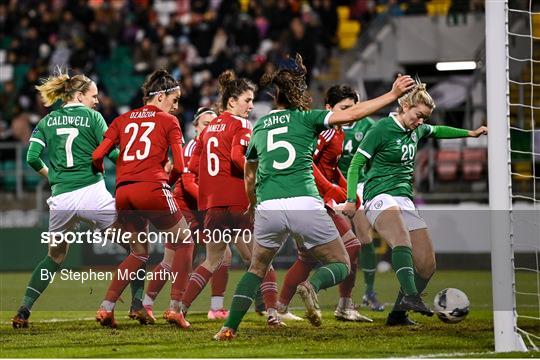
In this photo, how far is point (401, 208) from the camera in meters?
8.90

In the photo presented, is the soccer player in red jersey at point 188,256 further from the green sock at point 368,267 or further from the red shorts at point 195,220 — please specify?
the green sock at point 368,267

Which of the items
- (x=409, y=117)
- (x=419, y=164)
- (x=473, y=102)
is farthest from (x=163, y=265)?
(x=473, y=102)

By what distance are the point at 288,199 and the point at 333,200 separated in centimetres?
135

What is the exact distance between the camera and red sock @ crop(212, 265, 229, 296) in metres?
9.54

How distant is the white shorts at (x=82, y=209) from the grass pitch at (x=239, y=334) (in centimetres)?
55

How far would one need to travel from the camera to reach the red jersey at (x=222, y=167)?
30.1 feet

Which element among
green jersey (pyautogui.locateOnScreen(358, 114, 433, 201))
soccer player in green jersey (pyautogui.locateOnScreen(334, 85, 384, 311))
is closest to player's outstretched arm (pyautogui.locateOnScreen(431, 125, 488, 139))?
green jersey (pyautogui.locateOnScreen(358, 114, 433, 201))

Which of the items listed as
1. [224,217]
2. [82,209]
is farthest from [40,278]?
[224,217]

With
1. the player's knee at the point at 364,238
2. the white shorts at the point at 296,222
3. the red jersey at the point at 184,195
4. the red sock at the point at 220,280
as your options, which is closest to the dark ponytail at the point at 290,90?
Result: the white shorts at the point at 296,222

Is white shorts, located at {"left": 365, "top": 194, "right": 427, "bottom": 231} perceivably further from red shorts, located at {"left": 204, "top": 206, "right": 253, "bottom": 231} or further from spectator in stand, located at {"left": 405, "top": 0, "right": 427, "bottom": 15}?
spectator in stand, located at {"left": 405, "top": 0, "right": 427, "bottom": 15}

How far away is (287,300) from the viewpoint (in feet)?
29.4

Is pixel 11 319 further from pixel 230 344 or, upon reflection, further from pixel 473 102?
pixel 473 102

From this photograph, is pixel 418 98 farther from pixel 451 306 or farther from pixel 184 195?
pixel 184 195

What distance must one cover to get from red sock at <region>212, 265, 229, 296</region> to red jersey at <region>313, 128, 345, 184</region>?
1232 mm
